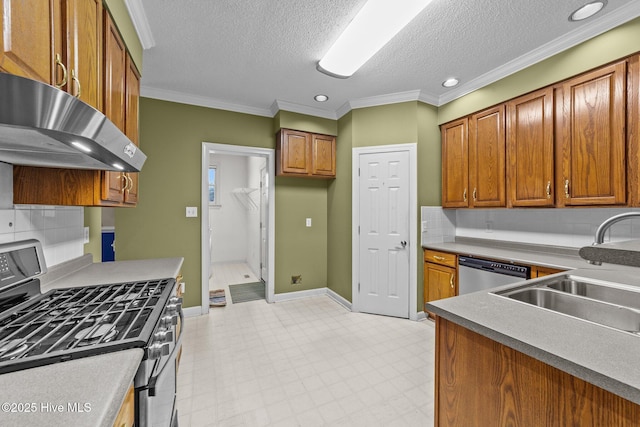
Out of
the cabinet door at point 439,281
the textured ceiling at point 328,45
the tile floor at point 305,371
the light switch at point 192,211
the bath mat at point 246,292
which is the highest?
the textured ceiling at point 328,45

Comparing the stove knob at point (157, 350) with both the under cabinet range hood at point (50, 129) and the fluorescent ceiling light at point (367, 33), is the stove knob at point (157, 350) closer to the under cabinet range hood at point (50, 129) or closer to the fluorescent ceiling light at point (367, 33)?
the under cabinet range hood at point (50, 129)

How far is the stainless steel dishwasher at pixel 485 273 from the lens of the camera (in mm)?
2156

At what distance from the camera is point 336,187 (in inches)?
141

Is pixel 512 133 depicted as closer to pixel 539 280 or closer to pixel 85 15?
pixel 539 280

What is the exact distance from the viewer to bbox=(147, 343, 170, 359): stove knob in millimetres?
843

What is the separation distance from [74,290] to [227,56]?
207cm

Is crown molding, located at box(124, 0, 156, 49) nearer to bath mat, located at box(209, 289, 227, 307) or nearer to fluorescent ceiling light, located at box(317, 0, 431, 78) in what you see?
fluorescent ceiling light, located at box(317, 0, 431, 78)

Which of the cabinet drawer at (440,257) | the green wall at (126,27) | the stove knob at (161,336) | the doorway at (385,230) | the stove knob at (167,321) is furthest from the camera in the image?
the doorway at (385,230)

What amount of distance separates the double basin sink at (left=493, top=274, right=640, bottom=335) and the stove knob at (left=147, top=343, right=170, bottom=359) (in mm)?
1406

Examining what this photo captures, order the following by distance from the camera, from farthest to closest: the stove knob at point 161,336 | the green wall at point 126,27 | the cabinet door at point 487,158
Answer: the cabinet door at point 487,158
the green wall at point 126,27
the stove knob at point 161,336

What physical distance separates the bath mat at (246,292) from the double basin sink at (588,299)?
317 centimetres

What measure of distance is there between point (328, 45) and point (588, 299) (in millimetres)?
2304

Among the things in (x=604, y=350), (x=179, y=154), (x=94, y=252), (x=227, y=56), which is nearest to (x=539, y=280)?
(x=604, y=350)

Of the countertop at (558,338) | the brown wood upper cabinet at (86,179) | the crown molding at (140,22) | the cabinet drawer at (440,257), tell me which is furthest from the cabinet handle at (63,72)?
the cabinet drawer at (440,257)
